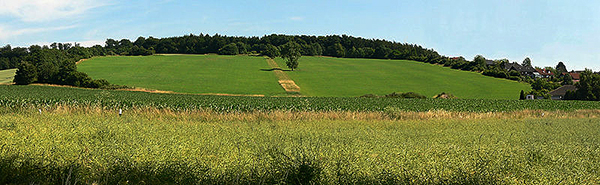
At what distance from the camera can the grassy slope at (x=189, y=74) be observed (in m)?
65.5

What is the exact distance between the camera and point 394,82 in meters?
80.2

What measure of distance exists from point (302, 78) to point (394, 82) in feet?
62.8

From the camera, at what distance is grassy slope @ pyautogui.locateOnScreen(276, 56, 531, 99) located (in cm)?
6775

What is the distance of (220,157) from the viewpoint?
7.05m

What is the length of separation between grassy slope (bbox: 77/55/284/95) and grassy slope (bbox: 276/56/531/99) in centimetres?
826

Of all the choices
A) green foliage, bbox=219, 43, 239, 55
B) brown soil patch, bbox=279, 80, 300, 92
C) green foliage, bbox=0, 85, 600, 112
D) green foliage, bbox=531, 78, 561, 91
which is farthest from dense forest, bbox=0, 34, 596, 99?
green foliage, bbox=0, 85, 600, 112

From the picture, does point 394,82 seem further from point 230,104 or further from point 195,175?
point 195,175

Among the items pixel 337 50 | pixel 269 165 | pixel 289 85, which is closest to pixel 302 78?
pixel 289 85

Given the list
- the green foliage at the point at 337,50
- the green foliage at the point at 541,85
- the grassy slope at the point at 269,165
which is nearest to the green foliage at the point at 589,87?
the green foliage at the point at 541,85

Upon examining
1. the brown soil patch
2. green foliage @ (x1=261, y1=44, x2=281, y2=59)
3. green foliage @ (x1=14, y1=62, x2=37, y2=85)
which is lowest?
the brown soil patch

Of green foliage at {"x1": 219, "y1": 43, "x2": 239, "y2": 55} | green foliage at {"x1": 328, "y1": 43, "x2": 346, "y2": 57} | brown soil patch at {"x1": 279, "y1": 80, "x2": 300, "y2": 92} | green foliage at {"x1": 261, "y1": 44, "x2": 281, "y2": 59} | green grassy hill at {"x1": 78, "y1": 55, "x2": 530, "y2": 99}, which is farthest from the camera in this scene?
green foliage at {"x1": 328, "y1": 43, "x2": 346, "y2": 57}

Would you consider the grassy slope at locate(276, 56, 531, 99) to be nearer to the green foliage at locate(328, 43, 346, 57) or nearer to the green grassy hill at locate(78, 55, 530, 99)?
the green grassy hill at locate(78, 55, 530, 99)

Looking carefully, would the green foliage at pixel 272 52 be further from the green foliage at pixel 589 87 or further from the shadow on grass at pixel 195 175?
the shadow on grass at pixel 195 175

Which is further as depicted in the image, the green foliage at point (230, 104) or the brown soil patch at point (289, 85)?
the brown soil patch at point (289, 85)
